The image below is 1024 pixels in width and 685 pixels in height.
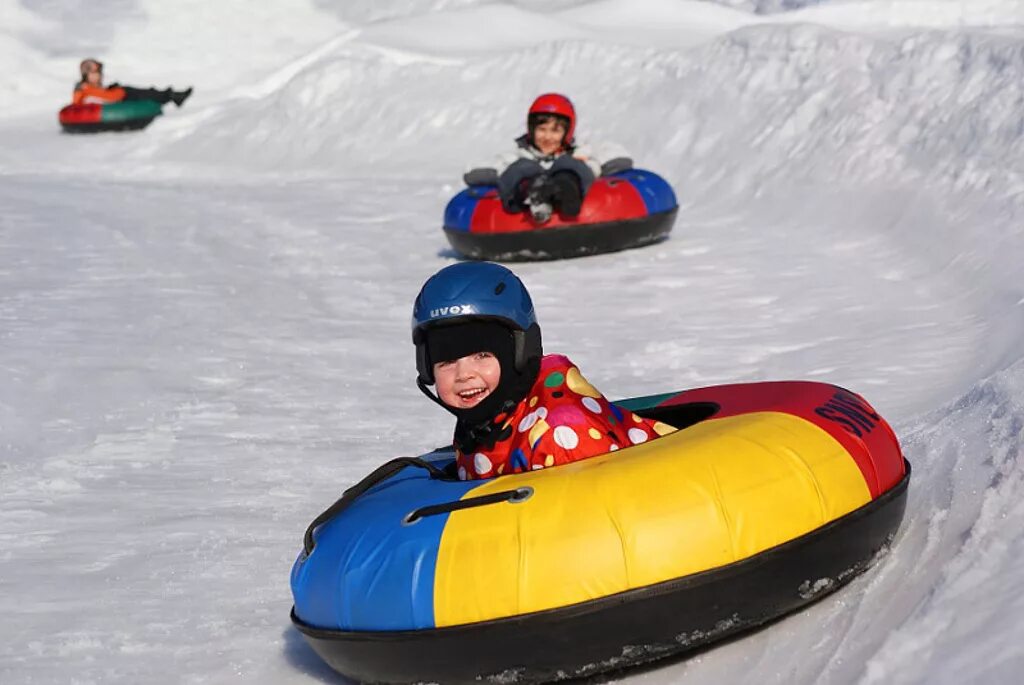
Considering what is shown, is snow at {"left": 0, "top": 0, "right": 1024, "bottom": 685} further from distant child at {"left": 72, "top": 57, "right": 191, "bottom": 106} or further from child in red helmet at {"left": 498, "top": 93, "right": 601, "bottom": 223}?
distant child at {"left": 72, "top": 57, "right": 191, "bottom": 106}

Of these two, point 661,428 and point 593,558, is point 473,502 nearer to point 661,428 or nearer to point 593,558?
point 593,558

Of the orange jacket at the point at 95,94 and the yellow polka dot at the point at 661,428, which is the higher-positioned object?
the yellow polka dot at the point at 661,428

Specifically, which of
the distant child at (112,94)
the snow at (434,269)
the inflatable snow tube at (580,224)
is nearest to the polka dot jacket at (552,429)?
the snow at (434,269)

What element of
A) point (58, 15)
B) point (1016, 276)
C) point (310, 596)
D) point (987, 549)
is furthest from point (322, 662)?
point (58, 15)

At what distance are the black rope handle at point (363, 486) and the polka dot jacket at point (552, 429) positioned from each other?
14cm

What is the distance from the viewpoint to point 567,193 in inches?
388

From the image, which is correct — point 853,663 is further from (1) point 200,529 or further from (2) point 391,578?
(1) point 200,529

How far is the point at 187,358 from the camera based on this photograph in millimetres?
7762

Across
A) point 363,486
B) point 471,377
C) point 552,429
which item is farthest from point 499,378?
point 363,486

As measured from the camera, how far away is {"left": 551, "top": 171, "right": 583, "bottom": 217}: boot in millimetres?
9789

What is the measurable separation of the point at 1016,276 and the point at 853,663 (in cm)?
457

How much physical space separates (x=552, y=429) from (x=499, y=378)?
21cm

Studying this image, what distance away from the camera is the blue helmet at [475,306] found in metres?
3.83

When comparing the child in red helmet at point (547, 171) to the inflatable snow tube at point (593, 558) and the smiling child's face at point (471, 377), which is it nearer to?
the smiling child's face at point (471, 377)
